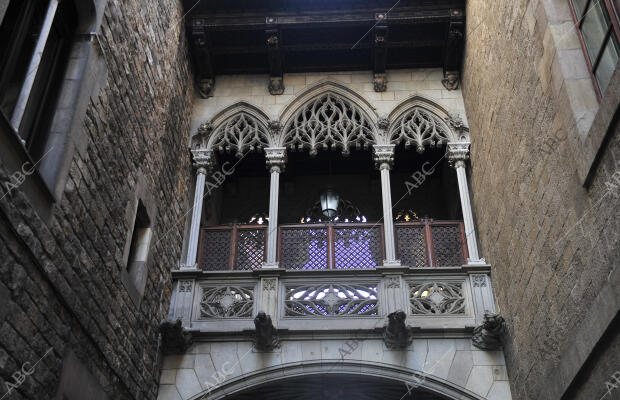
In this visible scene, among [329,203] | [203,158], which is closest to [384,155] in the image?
[329,203]

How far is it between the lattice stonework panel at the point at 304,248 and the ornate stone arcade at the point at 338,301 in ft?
0.05

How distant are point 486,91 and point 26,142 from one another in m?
5.24

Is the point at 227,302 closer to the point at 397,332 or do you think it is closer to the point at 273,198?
the point at 273,198

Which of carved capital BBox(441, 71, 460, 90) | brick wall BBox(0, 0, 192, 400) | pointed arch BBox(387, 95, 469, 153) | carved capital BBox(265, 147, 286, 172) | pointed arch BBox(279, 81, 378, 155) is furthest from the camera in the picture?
carved capital BBox(441, 71, 460, 90)

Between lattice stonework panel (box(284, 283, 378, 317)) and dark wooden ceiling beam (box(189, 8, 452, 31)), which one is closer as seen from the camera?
lattice stonework panel (box(284, 283, 378, 317))

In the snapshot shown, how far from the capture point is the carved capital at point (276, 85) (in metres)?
9.99

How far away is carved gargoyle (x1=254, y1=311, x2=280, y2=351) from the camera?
7254 millimetres

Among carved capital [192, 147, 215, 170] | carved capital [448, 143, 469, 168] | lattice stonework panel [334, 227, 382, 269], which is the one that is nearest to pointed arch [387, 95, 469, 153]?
carved capital [448, 143, 469, 168]

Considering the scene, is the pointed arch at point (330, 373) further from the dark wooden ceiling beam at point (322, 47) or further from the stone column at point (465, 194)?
the dark wooden ceiling beam at point (322, 47)

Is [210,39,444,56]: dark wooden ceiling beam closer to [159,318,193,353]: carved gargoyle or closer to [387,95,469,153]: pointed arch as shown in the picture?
[387,95,469,153]: pointed arch

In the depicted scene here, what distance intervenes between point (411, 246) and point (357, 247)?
2.30ft

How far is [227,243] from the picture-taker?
8.73 metres

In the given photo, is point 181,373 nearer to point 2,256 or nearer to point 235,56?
point 2,256

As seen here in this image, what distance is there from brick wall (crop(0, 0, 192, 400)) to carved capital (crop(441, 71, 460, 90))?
386 centimetres
